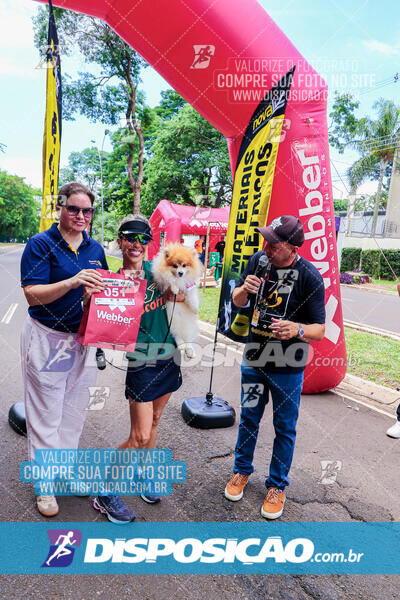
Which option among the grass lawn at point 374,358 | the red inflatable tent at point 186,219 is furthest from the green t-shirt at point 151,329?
the red inflatable tent at point 186,219

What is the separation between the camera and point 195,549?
230 cm

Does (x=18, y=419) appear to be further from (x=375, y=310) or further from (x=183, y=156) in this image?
(x=183, y=156)

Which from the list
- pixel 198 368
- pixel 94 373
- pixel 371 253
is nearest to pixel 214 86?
pixel 94 373

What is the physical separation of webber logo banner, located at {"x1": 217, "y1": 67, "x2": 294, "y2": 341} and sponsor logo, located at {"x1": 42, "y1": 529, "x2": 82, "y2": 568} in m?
2.11

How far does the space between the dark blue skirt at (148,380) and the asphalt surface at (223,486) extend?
86 centimetres

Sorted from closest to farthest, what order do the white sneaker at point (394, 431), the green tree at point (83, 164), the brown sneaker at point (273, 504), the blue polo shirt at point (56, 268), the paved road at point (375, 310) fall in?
the blue polo shirt at point (56, 268) < the brown sneaker at point (273, 504) < the white sneaker at point (394, 431) < the paved road at point (375, 310) < the green tree at point (83, 164)

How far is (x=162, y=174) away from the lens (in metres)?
21.1

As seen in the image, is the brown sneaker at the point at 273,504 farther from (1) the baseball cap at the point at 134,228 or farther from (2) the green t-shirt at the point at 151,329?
(1) the baseball cap at the point at 134,228

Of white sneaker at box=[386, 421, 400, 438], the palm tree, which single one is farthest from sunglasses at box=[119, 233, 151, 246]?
the palm tree

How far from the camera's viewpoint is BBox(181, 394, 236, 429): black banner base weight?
3869mm

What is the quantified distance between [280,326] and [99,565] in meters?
1.73

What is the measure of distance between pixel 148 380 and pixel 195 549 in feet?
3.41

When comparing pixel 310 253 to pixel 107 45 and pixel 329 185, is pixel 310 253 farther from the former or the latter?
pixel 107 45

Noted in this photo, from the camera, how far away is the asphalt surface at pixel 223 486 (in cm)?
203
